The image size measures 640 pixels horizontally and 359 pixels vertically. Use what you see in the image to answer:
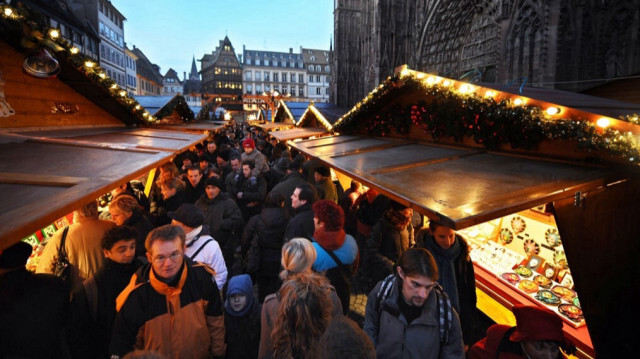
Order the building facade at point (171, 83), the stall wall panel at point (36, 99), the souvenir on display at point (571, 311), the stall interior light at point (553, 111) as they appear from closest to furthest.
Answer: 1. the stall interior light at point (553, 111)
2. the souvenir on display at point (571, 311)
3. the stall wall panel at point (36, 99)
4. the building facade at point (171, 83)

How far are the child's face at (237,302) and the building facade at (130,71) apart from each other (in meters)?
54.6

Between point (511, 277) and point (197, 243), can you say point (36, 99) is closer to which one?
point (197, 243)

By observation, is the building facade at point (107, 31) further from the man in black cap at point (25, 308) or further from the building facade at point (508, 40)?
the man in black cap at point (25, 308)

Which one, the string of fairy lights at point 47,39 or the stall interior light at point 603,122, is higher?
the string of fairy lights at point 47,39

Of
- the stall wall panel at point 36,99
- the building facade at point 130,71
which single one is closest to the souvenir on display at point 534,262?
the stall wall panel at point 36,99

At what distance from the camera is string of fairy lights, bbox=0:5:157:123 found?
11.1ft

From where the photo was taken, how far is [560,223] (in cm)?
273

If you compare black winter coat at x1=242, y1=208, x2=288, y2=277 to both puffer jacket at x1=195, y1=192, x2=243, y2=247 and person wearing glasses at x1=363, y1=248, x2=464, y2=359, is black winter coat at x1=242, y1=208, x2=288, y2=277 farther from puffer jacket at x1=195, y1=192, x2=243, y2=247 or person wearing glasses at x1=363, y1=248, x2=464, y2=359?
person wearing glasses at x1=363, y1=248, x2=464, y2=359

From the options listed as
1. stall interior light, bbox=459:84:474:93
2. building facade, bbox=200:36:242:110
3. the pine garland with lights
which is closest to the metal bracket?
the pine garland with lights

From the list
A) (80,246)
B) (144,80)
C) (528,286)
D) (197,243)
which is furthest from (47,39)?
(144,80)

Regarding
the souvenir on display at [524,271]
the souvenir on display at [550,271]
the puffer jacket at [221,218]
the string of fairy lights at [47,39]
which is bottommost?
the souvenir on display at [524,271]

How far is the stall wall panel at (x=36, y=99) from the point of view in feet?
12.7

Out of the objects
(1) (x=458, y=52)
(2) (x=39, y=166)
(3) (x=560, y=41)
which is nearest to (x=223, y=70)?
(1) (x=458, y=52)

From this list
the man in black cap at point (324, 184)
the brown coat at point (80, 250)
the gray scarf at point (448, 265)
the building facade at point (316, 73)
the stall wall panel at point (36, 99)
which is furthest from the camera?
the building facade at point (316, 73)
